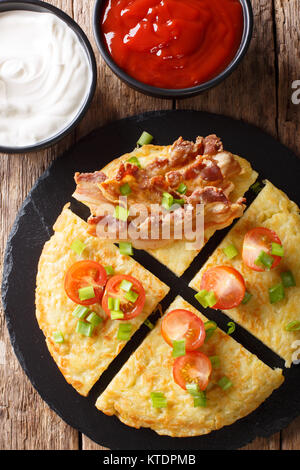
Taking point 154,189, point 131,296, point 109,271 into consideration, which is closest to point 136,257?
point 109,271

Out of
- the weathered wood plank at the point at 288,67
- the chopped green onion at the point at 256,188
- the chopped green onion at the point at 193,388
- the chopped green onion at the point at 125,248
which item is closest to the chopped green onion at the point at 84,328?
the chopped green onion at the point at 125,248

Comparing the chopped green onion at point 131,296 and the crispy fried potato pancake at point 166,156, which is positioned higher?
the crispy fried potato pancake at point 166,156

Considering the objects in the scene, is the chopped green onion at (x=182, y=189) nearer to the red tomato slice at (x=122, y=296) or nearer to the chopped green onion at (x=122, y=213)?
the chopped green onion at (x=122, y=213)

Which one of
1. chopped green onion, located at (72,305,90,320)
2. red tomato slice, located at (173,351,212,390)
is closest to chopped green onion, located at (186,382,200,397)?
red tomato slice, located at (173,351,212,390)

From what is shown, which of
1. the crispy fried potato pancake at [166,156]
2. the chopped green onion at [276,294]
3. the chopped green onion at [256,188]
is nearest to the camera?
the chopped green onion at [276,294]

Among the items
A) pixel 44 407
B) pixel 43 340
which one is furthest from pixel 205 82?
pixel 44 407

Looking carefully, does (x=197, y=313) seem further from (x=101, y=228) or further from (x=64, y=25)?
(x=64, y=25)

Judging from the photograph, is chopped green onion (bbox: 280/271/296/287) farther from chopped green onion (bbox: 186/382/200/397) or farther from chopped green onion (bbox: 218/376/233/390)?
chopped green onion (bbox: 186/382/200/397)
